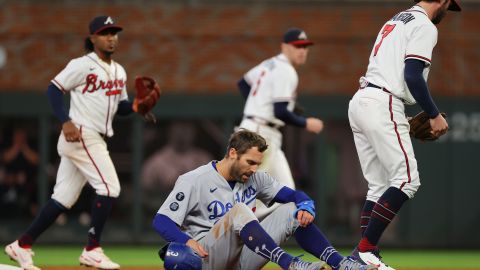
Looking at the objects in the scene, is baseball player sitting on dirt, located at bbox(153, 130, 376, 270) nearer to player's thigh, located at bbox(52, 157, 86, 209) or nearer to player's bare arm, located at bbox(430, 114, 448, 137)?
player's bare arm, located at bbox(430, 114, 448, 137)

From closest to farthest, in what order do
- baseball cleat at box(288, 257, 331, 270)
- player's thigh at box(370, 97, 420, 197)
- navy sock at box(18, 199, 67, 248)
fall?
baseball cleat at box(288, 257, 331, 270) < player's thigh at box(370, 97, 420, 197) < navy sock at box(18, 199, 67, 248)

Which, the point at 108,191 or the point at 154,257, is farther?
the point at 154,257

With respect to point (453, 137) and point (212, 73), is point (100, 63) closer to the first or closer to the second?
point (212, 73)

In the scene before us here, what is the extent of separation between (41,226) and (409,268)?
382 centimetres

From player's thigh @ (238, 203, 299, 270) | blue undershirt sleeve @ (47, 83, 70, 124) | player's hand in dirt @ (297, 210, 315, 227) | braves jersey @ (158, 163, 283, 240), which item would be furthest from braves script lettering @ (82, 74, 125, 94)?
player's hand in dirt @ (297, 210, 315, 227)

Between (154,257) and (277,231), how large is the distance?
5.91 m

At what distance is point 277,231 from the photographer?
650 cm

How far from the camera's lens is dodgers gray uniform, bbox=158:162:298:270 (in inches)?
250

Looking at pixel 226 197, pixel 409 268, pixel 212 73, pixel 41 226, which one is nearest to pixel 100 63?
pixel 41 226

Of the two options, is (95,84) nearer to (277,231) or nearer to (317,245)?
(277,231)

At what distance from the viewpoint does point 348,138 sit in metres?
15.0

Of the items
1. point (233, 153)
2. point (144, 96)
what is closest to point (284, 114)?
point (144, 96)

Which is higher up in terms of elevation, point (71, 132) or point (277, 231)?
point (71, 132)

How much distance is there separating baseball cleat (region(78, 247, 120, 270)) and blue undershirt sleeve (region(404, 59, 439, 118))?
3.04 metres
